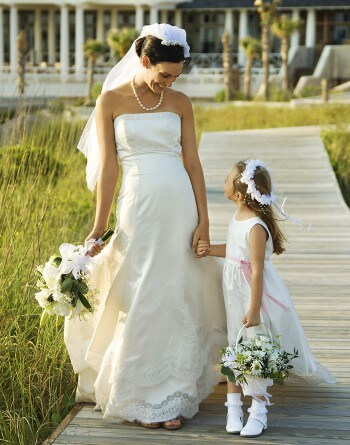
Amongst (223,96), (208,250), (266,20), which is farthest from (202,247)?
(266,20)

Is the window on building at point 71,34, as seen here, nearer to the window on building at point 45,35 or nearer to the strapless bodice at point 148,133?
the window on building at point 45,35

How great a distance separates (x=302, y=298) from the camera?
7.51 meters

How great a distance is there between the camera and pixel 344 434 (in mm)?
4824

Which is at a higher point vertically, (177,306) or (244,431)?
(177,306)

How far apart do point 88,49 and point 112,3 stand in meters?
8.44

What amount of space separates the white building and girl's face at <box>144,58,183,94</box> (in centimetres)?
4458

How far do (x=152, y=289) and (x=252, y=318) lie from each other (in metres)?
0.47

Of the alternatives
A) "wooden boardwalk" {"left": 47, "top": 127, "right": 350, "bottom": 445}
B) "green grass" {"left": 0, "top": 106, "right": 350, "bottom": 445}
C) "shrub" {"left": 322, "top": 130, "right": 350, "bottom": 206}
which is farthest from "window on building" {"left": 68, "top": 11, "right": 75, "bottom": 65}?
"green grass" {"left": 0, "top": 106, "right": 350, "bottom": 445}

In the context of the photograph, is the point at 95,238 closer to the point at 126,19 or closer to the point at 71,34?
the point at 126,19

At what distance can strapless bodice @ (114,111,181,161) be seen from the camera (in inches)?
194

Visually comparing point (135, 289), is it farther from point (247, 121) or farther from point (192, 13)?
point (192, 13)

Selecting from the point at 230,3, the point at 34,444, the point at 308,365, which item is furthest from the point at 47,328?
the point at 230,3

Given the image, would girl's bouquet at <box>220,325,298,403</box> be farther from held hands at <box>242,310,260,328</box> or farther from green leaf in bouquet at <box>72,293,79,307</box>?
green leaf in bouquet at <box>72,293,79,307</box>

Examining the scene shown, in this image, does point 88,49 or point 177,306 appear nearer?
point 177,306
